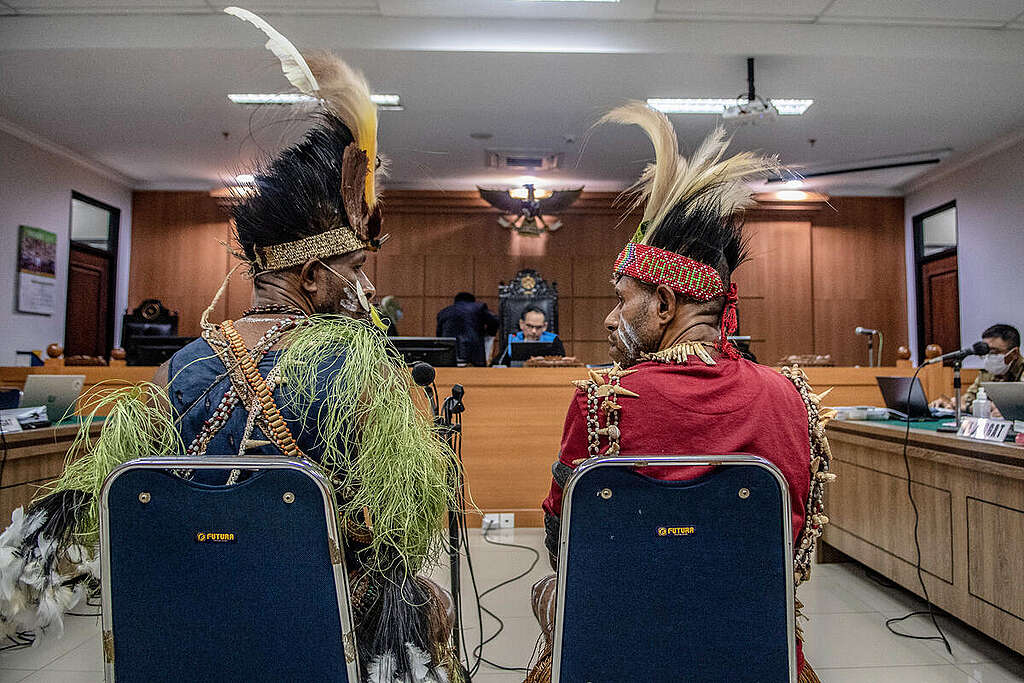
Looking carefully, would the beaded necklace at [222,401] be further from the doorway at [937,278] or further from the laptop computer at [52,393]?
the doorway at [937,278]

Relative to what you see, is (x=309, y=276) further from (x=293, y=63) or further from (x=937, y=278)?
(x=937, y=278)

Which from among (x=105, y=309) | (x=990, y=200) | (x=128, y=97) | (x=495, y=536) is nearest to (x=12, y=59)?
(x=128, y=97)

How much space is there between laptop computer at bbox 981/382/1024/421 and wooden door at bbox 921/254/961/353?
19.8 ft

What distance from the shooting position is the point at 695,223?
1325 millimetres

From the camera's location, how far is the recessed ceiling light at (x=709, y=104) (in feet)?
18.2

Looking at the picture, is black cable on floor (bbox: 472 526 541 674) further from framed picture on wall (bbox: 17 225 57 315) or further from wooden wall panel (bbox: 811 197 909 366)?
wooden wall panel (bbox: 811 197 909 366)

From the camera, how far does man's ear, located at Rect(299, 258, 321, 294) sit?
1.14 m

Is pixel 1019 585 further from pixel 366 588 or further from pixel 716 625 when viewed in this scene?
pixel 366 588

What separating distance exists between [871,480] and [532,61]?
12.5 ft

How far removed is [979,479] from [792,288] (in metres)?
6.79

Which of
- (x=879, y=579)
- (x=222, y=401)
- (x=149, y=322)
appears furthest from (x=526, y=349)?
(x=149, y=322)

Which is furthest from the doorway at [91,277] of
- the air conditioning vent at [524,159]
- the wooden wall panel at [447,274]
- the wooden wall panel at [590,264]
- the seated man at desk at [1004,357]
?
the seated man at desk at [1004,357]

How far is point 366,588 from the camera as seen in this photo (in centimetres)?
99

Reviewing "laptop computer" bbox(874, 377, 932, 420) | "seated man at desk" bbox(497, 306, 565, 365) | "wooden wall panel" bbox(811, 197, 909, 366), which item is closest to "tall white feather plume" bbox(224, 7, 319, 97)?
"laptop computer" bbox(874, 377, 932, 420)
